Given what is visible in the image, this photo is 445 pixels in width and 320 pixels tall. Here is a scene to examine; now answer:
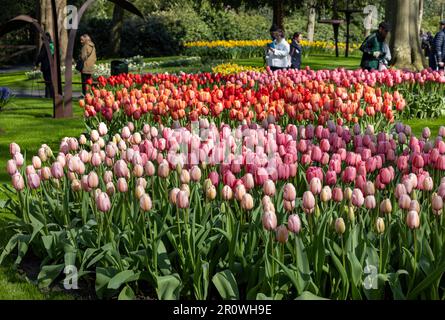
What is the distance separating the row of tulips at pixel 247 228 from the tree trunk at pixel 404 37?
46.2 ft

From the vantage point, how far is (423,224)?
163 inches

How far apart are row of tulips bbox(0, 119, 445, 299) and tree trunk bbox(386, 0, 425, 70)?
14.1 meters

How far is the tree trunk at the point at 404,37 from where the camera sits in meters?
18.9

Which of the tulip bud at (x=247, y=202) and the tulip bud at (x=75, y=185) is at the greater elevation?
the tulip bud at (x=247, y=202)

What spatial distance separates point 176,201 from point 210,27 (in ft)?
121

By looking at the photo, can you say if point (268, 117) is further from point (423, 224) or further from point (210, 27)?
point (210, 27)

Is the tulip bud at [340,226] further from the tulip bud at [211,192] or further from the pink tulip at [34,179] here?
the pink tulip at [34,179]

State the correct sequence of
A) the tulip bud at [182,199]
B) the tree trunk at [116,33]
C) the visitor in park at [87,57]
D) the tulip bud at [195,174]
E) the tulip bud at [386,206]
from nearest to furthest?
A: the tulip bud at [386,206]
the tulip bud at [182,199]
the tulip bud at [195,174]
the visitor in park at [87,57]
the tree trunk at [116,33]

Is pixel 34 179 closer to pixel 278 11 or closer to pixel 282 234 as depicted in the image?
pixel 282 234

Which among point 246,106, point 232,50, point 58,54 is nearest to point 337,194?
Result: point 246,106

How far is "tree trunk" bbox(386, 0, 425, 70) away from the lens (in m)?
18.9

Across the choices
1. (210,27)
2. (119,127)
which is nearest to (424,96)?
(119,127)

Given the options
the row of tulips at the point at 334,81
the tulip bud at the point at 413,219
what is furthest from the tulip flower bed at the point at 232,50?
the tulip bud at the point at 413,219

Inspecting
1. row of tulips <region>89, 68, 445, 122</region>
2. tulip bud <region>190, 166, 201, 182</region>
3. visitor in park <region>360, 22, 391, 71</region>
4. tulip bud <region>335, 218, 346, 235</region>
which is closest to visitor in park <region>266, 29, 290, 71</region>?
visitor in park <region>360, 22, 391, 71</region>
